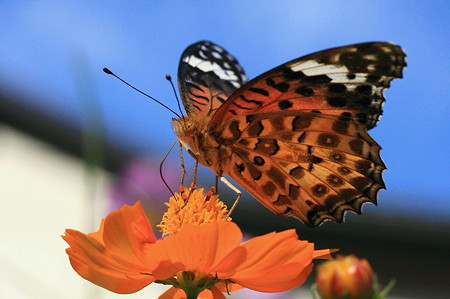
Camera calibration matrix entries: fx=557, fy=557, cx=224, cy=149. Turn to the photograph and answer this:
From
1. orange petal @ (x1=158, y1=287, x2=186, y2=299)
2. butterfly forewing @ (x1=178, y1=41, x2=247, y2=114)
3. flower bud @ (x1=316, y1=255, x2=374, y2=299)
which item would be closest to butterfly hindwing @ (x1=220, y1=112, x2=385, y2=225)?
butterfly forewing @ (x1=178, y1=41, x2=247, y2=114)

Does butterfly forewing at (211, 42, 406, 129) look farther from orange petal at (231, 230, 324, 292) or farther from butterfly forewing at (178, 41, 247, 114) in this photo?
orange petal at (231, 230, 324, 292)

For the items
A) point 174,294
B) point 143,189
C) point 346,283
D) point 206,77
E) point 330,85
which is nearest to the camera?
point 346,283

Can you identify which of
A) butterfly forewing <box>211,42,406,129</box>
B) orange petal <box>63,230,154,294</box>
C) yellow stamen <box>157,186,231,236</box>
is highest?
butterfly forewing <box>211,42,406,129</box>

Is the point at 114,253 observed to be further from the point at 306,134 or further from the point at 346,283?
the point at 306,134

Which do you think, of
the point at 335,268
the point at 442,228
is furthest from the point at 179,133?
the point at 442,228

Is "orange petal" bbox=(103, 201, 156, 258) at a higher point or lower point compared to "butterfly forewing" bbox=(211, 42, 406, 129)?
lower

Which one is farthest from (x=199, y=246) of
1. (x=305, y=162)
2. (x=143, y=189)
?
(x=143, y=189)

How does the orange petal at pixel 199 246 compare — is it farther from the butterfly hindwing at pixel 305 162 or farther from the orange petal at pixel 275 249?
the butterfly hindwing at pixel 305 162
